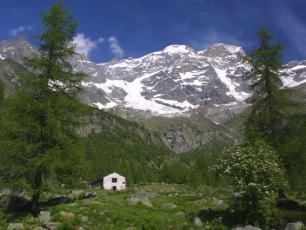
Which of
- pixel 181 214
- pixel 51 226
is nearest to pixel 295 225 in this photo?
pixel 181 214

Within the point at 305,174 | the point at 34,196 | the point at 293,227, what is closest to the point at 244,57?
the point at 305,174

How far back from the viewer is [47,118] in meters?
28.0

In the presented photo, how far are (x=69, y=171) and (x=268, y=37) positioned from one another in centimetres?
2216

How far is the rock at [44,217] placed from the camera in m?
25.1

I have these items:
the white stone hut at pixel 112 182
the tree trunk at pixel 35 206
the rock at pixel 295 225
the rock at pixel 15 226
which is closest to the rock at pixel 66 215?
the tree trunk at pixel 35 206

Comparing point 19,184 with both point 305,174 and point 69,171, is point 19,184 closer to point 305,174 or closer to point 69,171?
point 69,171

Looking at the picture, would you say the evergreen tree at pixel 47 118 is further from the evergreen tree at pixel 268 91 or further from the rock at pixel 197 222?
the evergreen tree at pixel 268 91

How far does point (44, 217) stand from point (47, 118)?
6.53 m

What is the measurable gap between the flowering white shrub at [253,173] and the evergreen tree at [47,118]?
422 inches

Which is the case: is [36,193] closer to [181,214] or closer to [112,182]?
[181,214]

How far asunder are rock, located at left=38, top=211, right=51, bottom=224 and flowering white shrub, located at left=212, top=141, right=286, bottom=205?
11182 millimetres

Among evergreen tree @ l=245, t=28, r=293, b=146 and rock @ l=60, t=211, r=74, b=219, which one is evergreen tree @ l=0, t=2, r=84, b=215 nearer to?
rock @ l=60, t=211, r=74, b=219

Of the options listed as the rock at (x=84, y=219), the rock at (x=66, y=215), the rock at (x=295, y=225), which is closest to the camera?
the rock at (x=295, y=225)

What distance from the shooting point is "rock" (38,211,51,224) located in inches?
987
